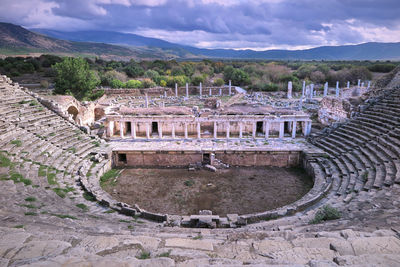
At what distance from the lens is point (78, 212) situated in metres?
9.76

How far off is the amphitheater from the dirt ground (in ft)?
3.99

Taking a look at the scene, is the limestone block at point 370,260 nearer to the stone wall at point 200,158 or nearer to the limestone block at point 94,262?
the limestone block at point 94,262

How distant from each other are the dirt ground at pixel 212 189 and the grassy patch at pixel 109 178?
364 millimetres

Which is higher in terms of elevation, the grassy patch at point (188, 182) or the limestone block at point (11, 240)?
the limestone block at point (11, 240)

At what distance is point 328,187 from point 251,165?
6.38 metres

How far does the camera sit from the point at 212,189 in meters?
14.8

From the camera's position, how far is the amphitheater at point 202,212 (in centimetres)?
496

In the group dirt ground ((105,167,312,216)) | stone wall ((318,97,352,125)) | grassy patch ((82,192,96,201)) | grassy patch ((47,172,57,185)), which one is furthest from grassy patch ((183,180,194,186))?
stone wall ((318,97,352,125))

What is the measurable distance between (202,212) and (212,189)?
11.2 feet

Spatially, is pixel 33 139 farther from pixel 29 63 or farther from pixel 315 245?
pixel 29 63

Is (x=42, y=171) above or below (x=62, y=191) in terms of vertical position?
above

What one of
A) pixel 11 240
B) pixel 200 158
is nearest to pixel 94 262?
pixel 11 240

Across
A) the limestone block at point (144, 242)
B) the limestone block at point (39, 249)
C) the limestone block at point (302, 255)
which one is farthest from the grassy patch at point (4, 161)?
the limestone block at point (302, 255)

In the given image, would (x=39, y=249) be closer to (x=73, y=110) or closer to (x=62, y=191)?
(x=62, y=191)
